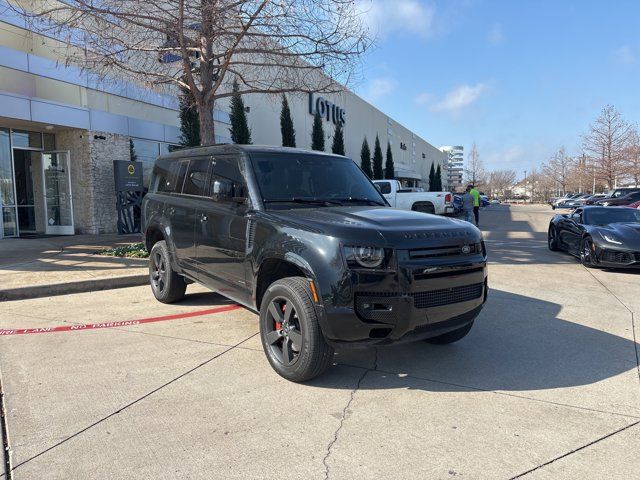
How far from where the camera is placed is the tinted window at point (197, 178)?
545 cm

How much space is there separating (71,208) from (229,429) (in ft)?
45.4

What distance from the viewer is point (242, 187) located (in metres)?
4.66

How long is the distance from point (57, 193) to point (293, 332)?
13.9 meters

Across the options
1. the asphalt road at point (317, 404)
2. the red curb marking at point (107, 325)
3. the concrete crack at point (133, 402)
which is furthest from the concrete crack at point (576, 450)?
the red curb marking at point (107, 325)

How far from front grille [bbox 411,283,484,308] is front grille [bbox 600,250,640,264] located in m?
6.53

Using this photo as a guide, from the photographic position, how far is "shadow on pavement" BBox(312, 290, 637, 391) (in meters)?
3.99

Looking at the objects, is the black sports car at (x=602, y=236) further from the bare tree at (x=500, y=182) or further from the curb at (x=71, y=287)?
the bare tree at (x=500, y=182)

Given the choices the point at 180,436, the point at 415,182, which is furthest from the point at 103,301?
the point at 415,182

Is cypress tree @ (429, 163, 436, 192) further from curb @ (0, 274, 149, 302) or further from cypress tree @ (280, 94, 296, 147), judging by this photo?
curb @ (0, 274, 149, 302)

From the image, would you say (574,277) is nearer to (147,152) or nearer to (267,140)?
(147,152)

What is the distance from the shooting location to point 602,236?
935 cm

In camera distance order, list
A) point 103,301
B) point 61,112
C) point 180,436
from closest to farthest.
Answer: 1. point 180,436
2. point 103,301
3. point 61,112

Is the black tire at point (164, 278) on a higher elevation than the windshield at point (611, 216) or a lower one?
lower

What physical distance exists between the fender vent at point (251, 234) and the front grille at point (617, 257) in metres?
7.89
